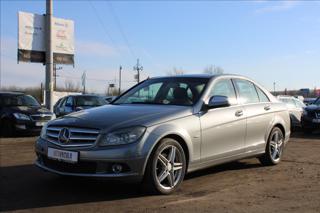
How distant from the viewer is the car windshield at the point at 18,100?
54.1ft

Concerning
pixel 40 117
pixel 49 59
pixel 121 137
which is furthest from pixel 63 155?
pixel 49 59

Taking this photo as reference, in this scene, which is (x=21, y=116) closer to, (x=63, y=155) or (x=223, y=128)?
(x=223, y=128)

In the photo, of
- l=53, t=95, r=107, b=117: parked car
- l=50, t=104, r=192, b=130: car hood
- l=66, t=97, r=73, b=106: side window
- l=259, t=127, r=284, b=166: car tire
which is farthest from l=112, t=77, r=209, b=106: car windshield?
l=66, t=97, r=73, b=106: side window

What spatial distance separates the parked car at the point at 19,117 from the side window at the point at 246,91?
922cm

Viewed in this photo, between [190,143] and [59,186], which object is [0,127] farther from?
[190,143]

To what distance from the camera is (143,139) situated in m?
5.96

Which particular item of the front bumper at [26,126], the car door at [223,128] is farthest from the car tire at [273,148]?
the front bumper at [26,126]

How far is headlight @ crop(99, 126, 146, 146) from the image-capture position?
5.90 m

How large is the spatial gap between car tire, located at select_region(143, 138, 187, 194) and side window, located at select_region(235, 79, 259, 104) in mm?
2046

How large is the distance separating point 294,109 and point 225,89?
1230cm

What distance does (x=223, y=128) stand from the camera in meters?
7.29

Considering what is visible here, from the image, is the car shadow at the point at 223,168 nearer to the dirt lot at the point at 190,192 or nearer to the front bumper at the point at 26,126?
the dirt lot at the point at 190,192

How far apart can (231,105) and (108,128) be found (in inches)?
95.8

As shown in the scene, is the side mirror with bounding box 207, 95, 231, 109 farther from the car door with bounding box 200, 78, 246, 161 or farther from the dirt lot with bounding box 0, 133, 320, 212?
the dirt lot with bounding box 0, 133, 320, 212
